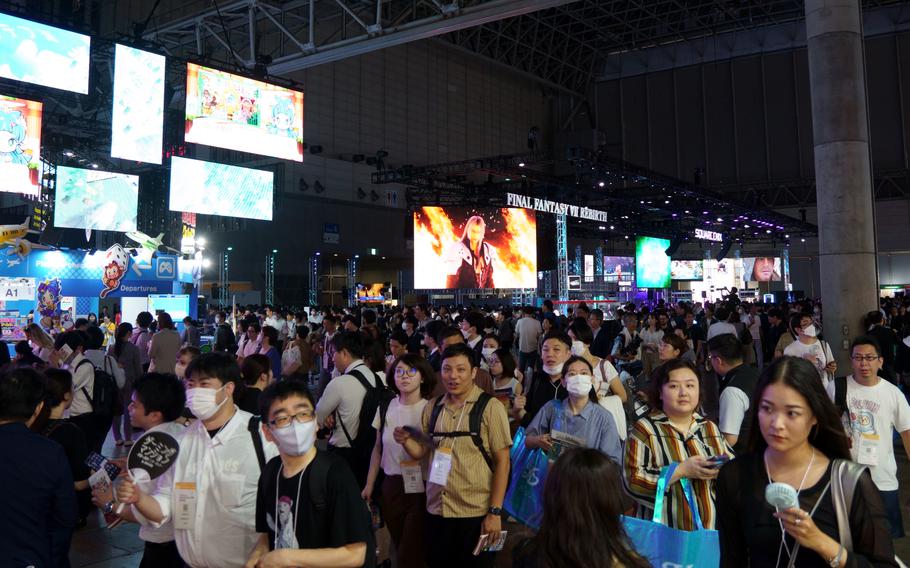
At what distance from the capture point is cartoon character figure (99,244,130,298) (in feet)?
38.7

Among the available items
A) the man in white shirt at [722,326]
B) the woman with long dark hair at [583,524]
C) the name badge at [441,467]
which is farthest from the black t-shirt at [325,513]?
the man in white shirt at [722,326]

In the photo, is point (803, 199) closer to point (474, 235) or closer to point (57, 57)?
point (474, 235)

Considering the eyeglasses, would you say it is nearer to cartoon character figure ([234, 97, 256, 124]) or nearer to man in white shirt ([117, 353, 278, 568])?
man in white shirt ([117, 353, 278, 568])

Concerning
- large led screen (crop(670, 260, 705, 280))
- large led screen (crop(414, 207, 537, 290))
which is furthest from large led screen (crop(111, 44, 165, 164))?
large led screen (crop(670, 260, 705, 280))

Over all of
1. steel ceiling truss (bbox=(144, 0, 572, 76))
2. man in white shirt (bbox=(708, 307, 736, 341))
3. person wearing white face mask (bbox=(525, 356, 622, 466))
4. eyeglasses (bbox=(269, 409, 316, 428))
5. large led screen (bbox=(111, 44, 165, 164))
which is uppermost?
steel ceiling truss (bbox=(144, 0, 572, 76))

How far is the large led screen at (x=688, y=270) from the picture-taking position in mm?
29500

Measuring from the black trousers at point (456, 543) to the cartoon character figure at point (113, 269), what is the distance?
1082 cm

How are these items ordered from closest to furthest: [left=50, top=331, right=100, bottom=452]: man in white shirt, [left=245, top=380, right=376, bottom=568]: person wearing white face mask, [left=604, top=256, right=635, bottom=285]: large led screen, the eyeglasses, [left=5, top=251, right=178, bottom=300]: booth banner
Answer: [left=245, top=380, right=376, bottom=568]: person wearing white face mask < the eyeglasses < [left=50, top=331, right=100, bottom=452]: man in white shirt < [left=5, top=251, right=178, bottom=300]: booth banner < [left=604, top=256, right=635, bottom=285]: large led screen

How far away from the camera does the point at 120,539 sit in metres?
4.71

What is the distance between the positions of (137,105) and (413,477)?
416 inches

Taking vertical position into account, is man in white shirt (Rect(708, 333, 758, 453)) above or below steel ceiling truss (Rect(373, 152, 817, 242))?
below

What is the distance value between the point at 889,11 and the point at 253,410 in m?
33.8

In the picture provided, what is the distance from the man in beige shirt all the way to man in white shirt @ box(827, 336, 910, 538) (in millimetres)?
1782

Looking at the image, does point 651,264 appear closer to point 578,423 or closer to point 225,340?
point 225,340
